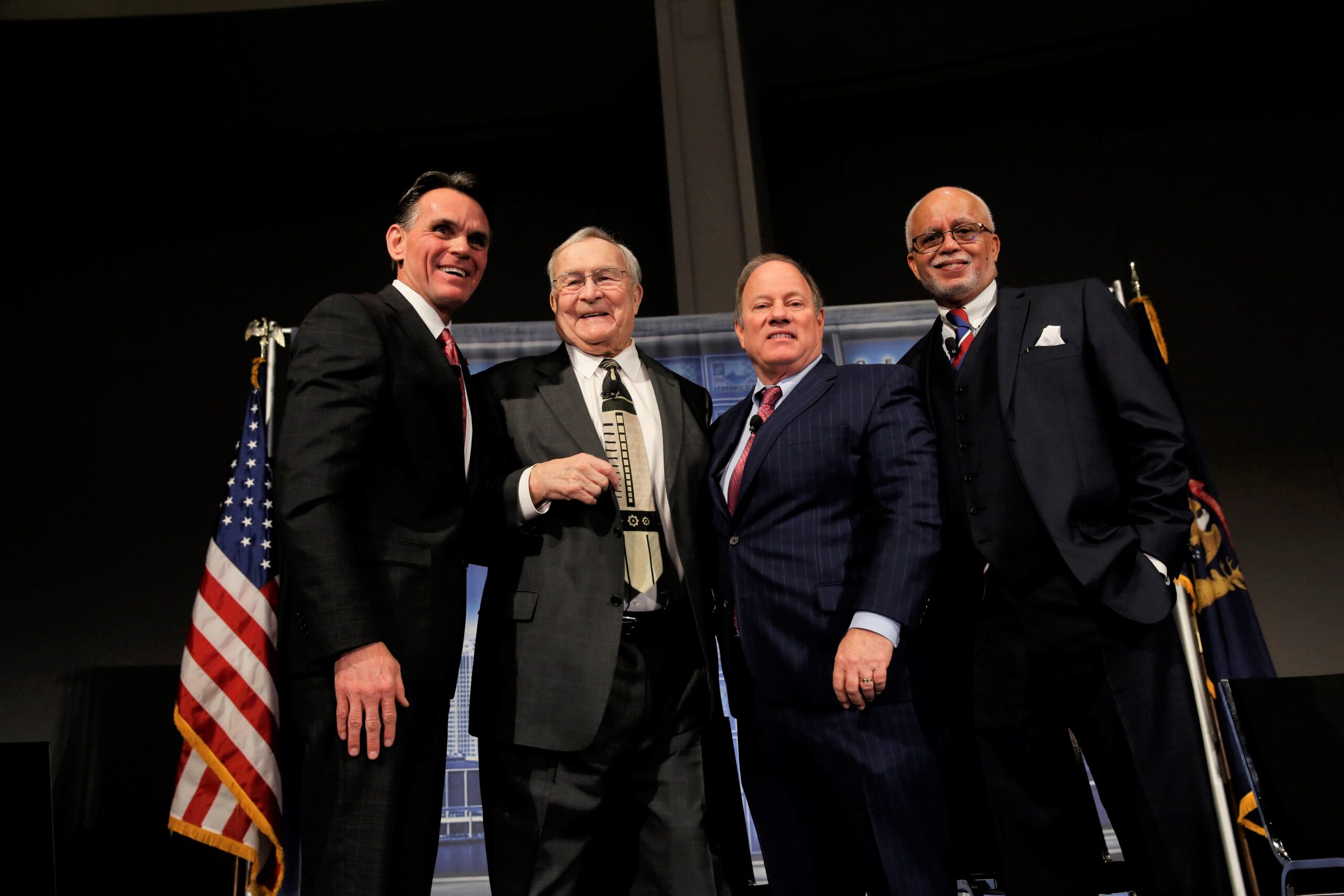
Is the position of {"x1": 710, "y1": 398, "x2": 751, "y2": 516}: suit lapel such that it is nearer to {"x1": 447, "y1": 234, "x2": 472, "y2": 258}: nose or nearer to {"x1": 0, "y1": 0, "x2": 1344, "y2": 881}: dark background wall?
{"x1": 447, "y1": 234, "x2": 472, "y2": 258}: nose

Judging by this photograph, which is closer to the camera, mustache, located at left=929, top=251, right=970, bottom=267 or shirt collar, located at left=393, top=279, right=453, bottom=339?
shirt collar, located at left=393, top=279, right=453, bottom=339

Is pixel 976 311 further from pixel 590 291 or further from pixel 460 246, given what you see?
pixel 460 246

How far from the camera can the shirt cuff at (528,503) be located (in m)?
1.99

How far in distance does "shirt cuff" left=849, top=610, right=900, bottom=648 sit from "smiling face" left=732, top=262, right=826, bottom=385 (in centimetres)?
64

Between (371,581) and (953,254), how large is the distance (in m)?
1.60

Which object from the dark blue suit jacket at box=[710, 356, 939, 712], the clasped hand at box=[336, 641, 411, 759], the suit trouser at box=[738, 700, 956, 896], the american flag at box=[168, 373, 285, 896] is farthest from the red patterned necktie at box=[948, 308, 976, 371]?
the american flag at box=[168, 373, 285, 896]

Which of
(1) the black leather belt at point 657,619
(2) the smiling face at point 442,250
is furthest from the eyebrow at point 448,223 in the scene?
(1) the black leather belt at point 657,619

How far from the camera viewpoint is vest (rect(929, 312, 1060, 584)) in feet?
6.70

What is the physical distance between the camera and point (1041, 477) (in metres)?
2.05

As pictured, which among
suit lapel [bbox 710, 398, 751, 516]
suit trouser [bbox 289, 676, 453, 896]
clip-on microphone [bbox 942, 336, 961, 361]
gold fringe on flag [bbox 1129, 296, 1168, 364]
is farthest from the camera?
gold fringe on flag [bbox 1129, 296, 1168, 364]

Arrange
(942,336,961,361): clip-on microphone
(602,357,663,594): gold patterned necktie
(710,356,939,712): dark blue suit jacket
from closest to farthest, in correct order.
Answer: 1. (710,356,939,712): dark blue suit jacket
2. (602,357,663,594): gold patterned necktie
3. (942,336,961,361): clip-on microphone

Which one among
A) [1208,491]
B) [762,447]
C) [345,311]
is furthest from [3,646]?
[1208,491]

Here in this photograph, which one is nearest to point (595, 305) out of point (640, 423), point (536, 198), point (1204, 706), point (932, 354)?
point (640, 423)

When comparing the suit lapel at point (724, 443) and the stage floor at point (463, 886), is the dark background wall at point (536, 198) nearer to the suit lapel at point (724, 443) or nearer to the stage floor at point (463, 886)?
the stage floor at point (463, 886)
